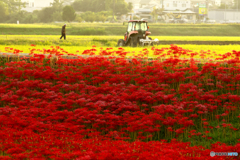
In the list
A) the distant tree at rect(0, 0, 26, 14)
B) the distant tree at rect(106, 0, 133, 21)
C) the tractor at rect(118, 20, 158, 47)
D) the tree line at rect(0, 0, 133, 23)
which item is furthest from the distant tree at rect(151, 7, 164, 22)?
the tractor at rect(118, 20, 158, 47)

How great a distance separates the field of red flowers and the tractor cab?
9.23 m

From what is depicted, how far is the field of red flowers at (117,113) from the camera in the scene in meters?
5.27

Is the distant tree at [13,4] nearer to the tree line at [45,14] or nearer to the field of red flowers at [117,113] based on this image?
the tree line at [45,14]

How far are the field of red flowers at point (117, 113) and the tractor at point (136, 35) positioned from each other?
916 cm

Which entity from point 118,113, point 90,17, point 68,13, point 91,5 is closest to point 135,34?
→ point 118,113

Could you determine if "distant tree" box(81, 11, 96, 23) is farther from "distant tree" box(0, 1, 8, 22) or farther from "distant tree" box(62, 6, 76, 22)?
"distant tree" box(0, 1, 8, 22)

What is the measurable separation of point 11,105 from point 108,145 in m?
3.93

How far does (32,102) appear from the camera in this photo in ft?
26.6

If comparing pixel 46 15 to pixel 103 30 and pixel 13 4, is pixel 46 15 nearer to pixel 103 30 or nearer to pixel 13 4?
pixel 13 4

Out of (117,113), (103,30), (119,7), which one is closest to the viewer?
(117,113)

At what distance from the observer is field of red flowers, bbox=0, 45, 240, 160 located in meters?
5.27

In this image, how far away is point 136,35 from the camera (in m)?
21.0

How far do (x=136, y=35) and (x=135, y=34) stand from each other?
0.11 meters

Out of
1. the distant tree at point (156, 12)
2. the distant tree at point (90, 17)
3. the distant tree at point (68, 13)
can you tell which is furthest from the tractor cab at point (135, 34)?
the distant tree at point (156, 12)
